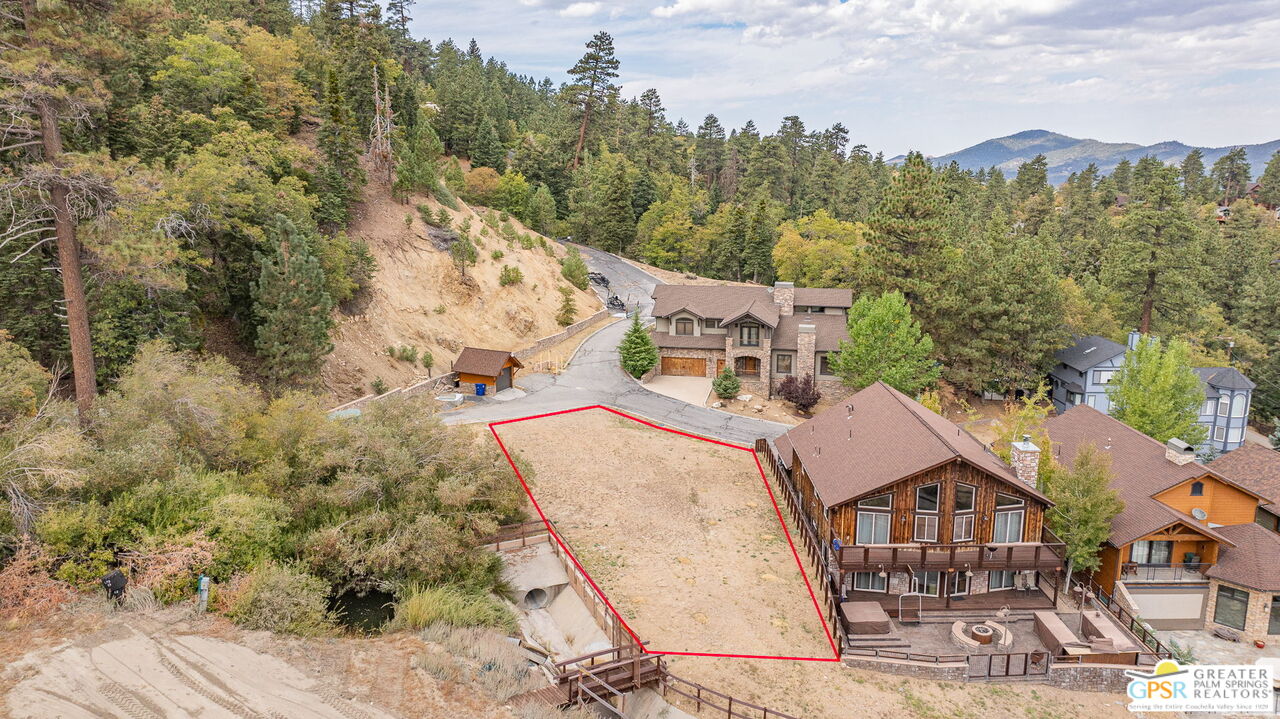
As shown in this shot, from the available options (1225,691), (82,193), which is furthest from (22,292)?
(1225,691)

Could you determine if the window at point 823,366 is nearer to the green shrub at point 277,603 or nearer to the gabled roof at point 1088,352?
the gabled roof at point 1088,352

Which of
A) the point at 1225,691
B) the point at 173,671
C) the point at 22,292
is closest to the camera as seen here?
the point at 173,671

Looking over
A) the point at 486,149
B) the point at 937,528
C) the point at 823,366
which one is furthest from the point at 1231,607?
the point at 486,149

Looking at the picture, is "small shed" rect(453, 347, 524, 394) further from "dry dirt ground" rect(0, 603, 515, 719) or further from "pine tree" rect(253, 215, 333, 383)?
"dry dirt ground" rect(0, 603, 515, 719)

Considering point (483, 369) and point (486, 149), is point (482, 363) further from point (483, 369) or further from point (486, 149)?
point (486, 149)

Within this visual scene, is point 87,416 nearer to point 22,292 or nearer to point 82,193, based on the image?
point 82,193
